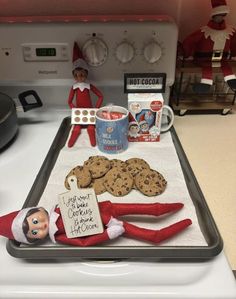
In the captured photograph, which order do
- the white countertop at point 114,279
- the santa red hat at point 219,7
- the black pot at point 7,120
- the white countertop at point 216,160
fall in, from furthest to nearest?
1. the santa red hat at point 219,7
2. the black pot at point 7,120
3. the white countertop at point 216,160
4. the white countertop at point 114,279

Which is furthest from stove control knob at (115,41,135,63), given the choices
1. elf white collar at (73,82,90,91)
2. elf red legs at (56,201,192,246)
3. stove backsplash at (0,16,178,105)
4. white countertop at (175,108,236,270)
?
elf red legs at (56,201,192,246)

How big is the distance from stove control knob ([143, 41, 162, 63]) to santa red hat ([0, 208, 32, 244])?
1.52 feet

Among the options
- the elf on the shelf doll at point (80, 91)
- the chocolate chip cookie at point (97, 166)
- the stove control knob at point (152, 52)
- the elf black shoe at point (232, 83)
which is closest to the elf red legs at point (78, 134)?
the elf on the shelf doll at point (80, 91)

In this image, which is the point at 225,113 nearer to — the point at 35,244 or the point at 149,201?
the point at 149,201

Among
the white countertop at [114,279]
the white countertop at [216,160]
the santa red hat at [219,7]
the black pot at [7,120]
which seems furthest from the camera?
the santa red hat at [219,7]

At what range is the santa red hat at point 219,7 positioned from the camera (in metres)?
0.71

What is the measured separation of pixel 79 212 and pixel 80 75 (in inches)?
15.3

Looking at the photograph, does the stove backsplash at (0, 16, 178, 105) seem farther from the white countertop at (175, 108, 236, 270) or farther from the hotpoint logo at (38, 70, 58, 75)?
the white countertop at (175, 108, 236, 270)

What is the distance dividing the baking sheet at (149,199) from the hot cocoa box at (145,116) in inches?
0.9

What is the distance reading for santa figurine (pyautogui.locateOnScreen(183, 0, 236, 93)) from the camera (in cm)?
75

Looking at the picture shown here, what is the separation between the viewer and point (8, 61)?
727mm

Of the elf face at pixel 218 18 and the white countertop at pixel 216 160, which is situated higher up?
the elf face at pixel 218 18

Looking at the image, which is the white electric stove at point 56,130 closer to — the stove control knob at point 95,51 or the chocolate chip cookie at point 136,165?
the stove control knob at point 95,51

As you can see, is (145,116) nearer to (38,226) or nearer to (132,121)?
(132,121)
